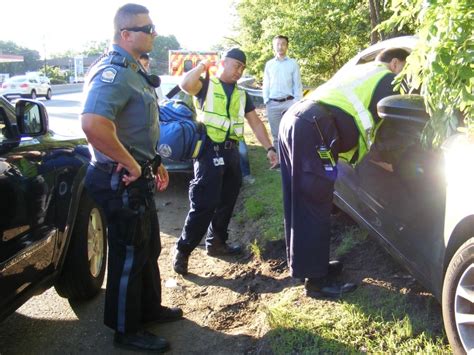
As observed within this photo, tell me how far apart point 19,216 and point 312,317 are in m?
1.80

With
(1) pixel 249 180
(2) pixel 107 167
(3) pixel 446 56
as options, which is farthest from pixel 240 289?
(1) pixel 249 180

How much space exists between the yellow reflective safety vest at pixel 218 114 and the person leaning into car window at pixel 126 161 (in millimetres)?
1007

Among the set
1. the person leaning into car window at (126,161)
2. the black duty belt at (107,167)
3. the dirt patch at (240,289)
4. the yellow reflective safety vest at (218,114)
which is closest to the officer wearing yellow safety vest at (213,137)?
the yellow reflective safety vest at (218,114)

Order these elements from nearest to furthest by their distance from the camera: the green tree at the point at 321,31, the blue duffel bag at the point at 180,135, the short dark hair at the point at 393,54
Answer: the short dark hair at the point at 393,54, the blue duffel bag at the point at 180,135, the green tree at the point at 321,31

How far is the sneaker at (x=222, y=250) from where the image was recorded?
183 inches

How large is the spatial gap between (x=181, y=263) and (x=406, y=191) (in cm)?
202

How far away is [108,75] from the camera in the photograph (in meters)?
2.63

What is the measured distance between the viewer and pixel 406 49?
3.39 m

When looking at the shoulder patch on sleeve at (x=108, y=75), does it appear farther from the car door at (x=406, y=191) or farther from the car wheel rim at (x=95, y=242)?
the car door at (x=406, y=191)

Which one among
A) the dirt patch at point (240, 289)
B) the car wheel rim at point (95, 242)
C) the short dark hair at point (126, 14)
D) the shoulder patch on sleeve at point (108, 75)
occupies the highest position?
the short dark hair at point (126, 14)

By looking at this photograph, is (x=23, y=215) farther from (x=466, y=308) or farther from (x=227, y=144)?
(x=466, y=308)

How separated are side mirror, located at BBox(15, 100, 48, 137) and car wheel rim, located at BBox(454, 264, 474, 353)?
8.06ft

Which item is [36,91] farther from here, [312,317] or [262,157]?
[312,317]

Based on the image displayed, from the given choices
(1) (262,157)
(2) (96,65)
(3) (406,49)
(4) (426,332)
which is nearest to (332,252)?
(4) (426,332)
